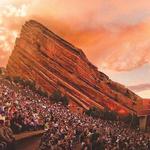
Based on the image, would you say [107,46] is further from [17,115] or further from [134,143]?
[17,115]

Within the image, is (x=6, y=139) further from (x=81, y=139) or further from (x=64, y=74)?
(x=64, y=74)

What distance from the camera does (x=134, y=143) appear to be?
816 inches

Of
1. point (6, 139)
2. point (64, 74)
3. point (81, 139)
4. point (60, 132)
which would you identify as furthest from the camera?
point (64, 74)

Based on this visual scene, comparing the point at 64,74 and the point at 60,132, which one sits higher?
the point at 64,74

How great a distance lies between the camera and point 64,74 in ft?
119

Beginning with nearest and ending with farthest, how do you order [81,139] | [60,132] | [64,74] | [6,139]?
[6,139], [60,132], [81,139], [64,74]

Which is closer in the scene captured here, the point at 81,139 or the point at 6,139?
the point at 6,139

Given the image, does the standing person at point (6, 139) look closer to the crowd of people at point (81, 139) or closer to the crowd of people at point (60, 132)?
the crowd of people at point (60, 132)

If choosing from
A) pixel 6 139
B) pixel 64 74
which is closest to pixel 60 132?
pixel 6 139

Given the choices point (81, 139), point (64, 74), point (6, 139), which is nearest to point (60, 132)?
point (81, 139)

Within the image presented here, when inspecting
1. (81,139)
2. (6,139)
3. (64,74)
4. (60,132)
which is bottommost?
(6,139)

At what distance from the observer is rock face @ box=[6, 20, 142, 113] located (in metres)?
31.9

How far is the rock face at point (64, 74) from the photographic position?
105ft

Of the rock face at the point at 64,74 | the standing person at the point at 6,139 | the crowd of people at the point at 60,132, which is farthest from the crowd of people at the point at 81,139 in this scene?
the rock face at the point at 64,74
